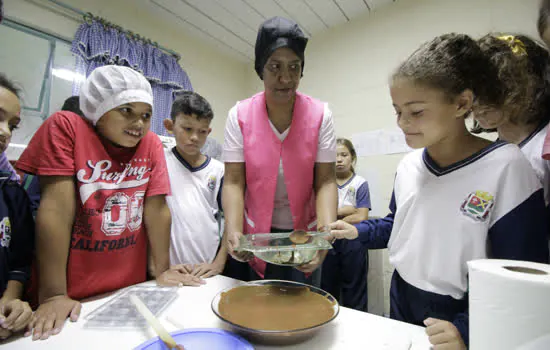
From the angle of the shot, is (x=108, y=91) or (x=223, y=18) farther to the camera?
(x=223, y=18)

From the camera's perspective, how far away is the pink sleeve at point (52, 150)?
80 centimetres

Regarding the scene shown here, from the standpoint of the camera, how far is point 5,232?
31.7 inches

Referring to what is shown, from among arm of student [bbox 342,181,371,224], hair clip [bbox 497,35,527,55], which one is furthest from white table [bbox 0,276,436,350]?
arm of student [bbox 342,181,371,224]

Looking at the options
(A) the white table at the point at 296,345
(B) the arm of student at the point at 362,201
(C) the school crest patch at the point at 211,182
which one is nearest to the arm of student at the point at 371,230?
(A) the white table at the point at 296,345

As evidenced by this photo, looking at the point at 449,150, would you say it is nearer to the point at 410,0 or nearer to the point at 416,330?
the point at 416,330

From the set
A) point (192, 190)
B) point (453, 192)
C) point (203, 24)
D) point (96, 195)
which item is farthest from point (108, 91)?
point (203, 24)

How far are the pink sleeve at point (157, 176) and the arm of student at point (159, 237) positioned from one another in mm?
35

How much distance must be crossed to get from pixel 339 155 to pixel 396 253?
179cm

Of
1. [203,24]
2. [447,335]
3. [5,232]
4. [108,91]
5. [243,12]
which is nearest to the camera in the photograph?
[447,335]

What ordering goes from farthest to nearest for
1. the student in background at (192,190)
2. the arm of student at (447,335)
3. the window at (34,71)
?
the window at (34,71) → the student in background at (192,190) → the arm of student at (447,335)

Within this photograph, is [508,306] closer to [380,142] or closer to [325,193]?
[325,193]

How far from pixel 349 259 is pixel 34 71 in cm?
314

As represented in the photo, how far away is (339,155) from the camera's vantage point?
8.57ft

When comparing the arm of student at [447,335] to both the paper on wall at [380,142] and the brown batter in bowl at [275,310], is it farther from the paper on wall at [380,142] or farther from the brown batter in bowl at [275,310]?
the paper on wall at [380,142]
